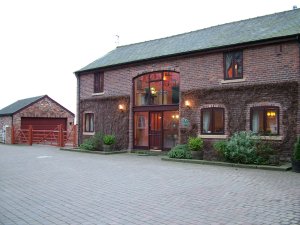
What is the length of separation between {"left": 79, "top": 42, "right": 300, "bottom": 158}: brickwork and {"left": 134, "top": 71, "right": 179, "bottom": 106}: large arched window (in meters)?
0.47

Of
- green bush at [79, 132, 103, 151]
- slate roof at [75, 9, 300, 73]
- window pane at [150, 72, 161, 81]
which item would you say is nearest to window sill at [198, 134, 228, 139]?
slate roof at [75, 9, 300, 73]

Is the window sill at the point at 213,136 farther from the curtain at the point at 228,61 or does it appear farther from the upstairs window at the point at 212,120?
the curtain at the point at 228,61

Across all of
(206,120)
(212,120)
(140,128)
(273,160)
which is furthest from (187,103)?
(273,160)

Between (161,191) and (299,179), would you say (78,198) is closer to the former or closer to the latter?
(161,191)

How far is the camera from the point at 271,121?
1356 centimetres

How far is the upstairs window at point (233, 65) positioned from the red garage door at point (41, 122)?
20.7m

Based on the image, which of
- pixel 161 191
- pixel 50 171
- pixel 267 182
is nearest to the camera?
pixel 161 191

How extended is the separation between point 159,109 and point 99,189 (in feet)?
33.1

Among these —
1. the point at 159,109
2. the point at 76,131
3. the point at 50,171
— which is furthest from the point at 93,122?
the point at 50,171

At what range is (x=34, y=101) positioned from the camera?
29.7 m

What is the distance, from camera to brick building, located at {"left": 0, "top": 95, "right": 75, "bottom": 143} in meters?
28.7

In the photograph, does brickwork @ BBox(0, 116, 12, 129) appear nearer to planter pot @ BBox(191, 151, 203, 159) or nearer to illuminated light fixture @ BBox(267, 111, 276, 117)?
planter pot @ BBox(191, 151, 203, 159)

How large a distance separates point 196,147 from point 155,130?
4234 mm

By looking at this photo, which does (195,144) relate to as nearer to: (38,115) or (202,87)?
(202,87)
